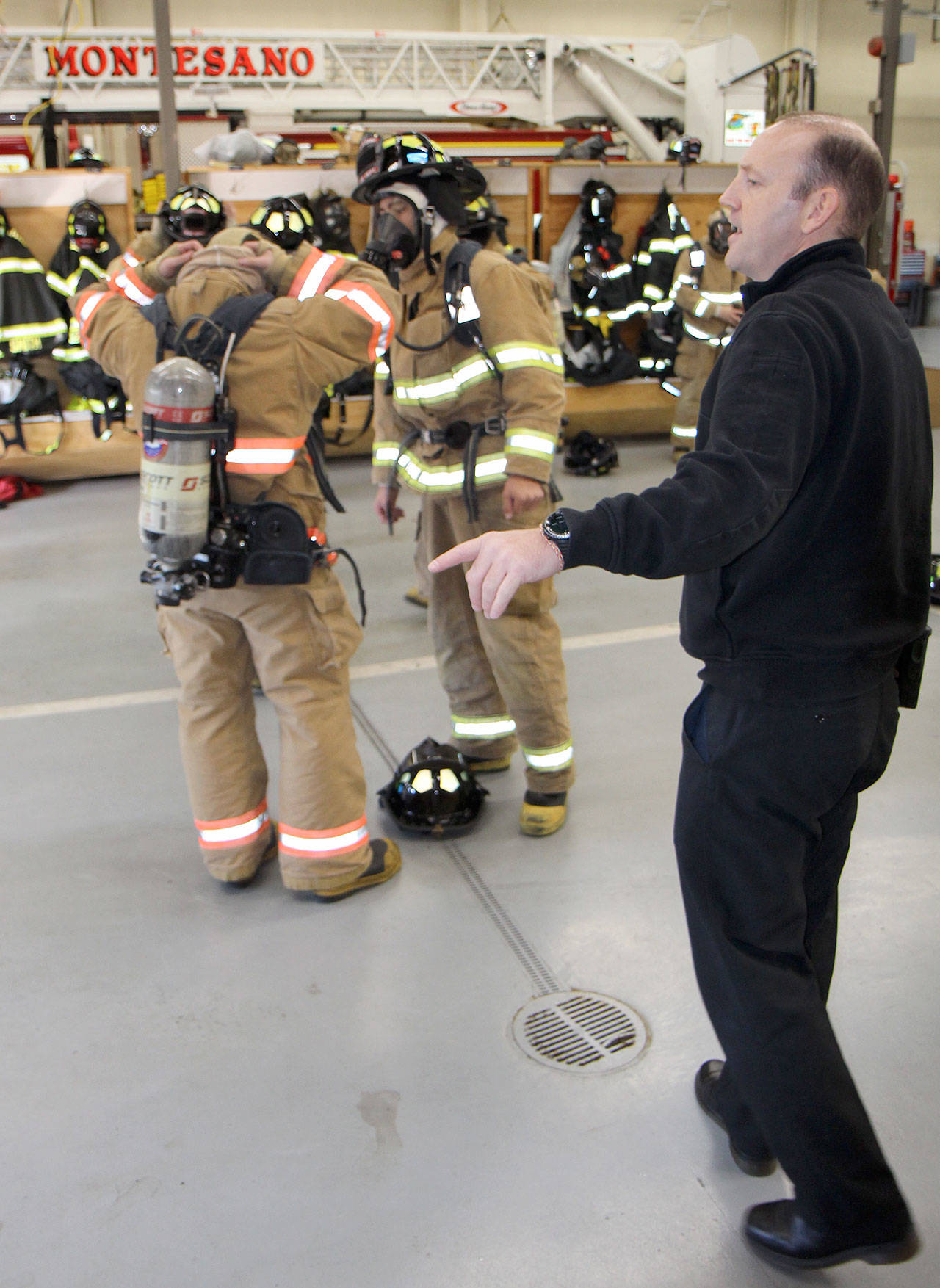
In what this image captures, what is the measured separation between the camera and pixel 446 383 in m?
3.29

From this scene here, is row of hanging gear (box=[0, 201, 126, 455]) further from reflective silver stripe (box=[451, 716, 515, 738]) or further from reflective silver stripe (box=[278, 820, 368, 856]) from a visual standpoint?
reflective silver stripe (box=[278, 820, 368, 856])

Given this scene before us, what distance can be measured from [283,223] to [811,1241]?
3005 mm

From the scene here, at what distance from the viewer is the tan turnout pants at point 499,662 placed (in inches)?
127

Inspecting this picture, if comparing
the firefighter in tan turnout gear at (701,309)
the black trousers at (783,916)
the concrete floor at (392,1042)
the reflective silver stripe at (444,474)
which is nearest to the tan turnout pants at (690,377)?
the firefighter in tan turnout gear at (701,309)

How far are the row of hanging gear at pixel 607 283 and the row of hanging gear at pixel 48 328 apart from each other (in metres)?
3.75

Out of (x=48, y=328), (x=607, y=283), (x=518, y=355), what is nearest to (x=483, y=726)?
(x=518, y=355)

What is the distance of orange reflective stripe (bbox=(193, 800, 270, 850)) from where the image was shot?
9.77 ft

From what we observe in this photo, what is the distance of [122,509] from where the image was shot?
7500mm

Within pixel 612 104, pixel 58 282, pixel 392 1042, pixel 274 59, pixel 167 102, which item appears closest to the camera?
pixel 392 1042

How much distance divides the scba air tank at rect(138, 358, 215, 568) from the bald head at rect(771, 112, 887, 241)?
148 cm

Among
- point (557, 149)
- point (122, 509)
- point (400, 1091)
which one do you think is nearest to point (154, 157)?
point (557, 149)

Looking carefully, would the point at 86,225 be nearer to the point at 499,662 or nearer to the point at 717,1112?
the point at 499,662

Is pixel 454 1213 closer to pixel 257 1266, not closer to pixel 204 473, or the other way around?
pixel 257 1266

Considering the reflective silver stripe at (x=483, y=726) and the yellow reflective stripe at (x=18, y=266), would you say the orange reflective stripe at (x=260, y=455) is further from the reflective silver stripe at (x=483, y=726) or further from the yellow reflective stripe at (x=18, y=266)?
the yellow reflective stripe at (x=18, y=266)
